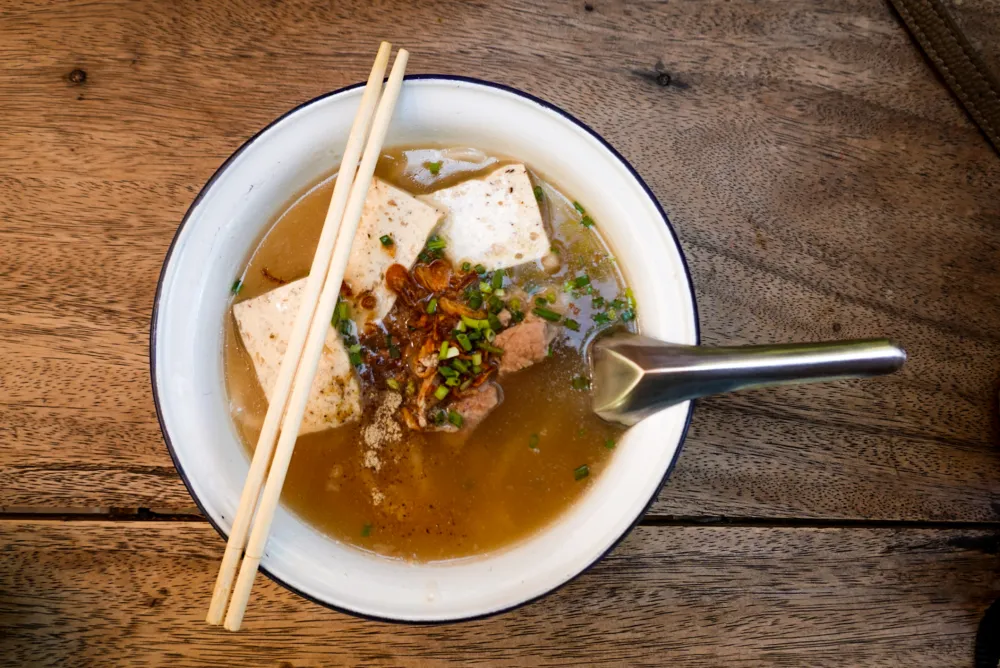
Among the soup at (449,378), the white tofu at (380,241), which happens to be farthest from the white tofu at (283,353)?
the white tofu at (380,241)

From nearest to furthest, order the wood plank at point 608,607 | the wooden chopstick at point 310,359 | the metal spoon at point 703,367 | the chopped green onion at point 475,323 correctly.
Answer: the metal spoon at point 703,367 → the wooden chopstick at point 310,359 → the chopped green onion at point 475,323 → the wood plank at point 608,607

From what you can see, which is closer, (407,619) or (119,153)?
(407,619)

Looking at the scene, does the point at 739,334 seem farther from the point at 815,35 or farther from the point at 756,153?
the point at 815,35

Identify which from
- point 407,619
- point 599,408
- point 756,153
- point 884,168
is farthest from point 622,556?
point 884,168

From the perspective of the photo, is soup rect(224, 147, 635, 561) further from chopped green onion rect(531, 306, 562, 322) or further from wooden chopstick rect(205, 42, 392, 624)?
wooden chopstick rect(205, 42, 392, 624)

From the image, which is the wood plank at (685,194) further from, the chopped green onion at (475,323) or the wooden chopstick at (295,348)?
the chopped green onion at (475,323)

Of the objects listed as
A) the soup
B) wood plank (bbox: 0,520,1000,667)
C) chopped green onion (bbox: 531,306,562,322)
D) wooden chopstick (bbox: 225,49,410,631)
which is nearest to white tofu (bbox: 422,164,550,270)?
the soup
